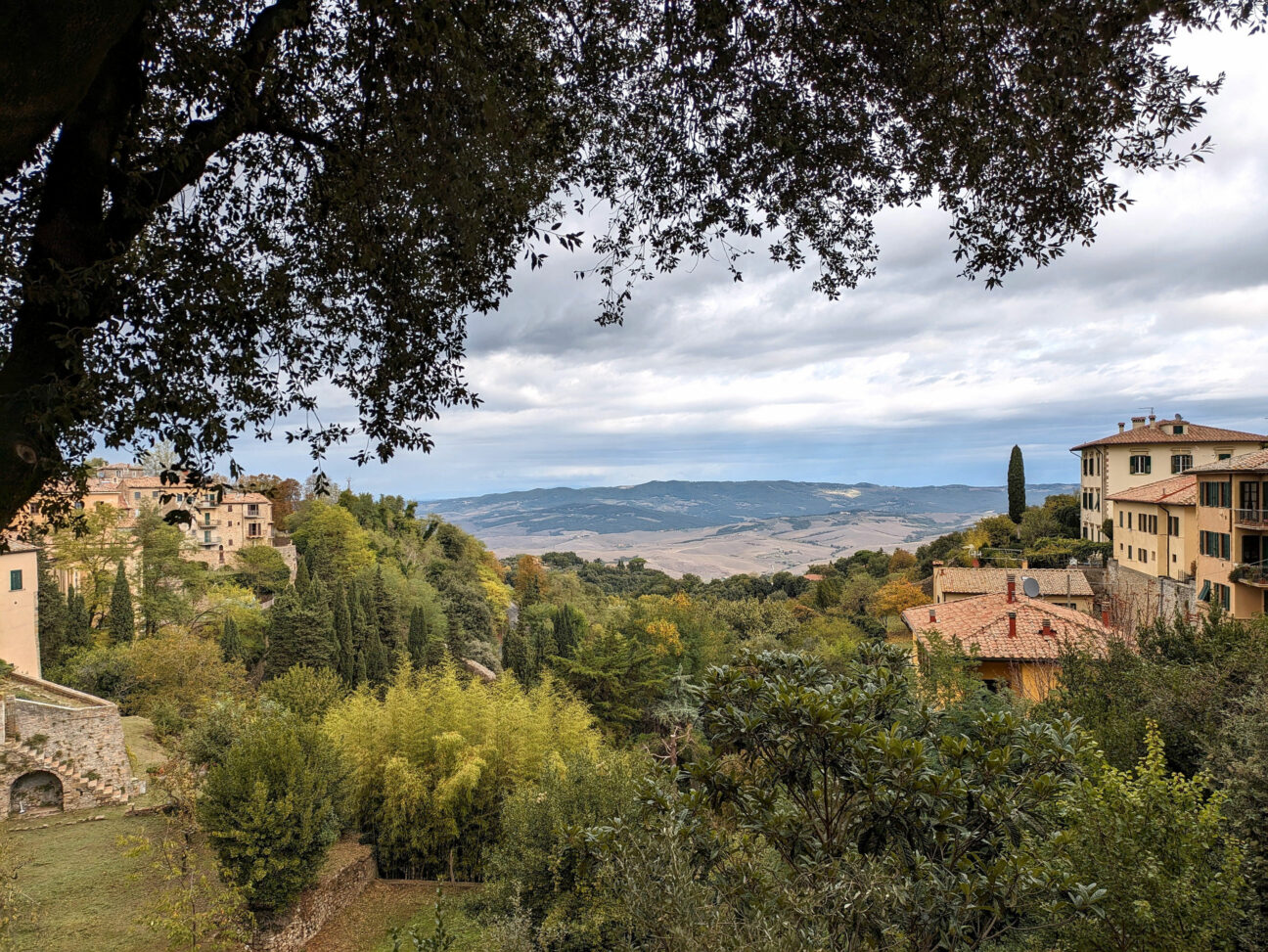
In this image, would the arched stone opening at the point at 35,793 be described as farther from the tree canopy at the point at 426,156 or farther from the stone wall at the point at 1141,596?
the stone wall at the point at 1141,596

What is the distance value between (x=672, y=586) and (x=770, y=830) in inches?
→ 2698

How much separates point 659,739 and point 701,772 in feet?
77.4

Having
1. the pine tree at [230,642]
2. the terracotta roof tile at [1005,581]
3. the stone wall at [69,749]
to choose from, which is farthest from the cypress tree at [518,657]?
the terracotta roof tile at [1005,581]

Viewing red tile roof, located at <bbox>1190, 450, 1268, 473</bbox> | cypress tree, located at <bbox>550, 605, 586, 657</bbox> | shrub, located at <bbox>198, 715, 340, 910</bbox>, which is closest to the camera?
shrub, located at <bbox>198, 715, 340, 910</bbox>

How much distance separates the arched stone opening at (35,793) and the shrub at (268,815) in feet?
27.8

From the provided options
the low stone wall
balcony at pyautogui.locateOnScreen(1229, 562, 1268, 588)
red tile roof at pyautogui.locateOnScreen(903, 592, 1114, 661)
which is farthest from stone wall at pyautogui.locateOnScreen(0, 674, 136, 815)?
balcony at pyautogui.locateOnScreen(1229, 562, 1268, 588)

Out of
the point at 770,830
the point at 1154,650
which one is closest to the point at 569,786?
the point at 770,830

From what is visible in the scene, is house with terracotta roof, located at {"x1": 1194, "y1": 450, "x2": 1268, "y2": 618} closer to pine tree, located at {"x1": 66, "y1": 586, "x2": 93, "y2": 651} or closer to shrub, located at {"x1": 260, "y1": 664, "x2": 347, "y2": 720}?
shrub, located at {"x1": 260, "y1": 664, "x2": 347, "y2": 720}

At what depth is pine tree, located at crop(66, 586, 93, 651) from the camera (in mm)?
29078

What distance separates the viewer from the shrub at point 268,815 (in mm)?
13781

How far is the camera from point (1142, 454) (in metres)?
34.7

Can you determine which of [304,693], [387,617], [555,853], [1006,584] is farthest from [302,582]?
[1006,584]

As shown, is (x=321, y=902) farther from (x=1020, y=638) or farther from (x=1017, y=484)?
(x=1017, y=484)

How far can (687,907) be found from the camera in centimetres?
384
